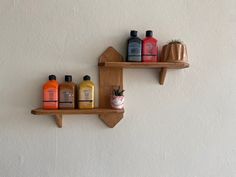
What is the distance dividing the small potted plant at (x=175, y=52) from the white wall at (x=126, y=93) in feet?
0.31

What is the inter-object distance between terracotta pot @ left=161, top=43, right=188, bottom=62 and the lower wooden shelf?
320 millimetres

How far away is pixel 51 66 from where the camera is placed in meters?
1.09

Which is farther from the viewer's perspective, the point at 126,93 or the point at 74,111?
the point at 126,93

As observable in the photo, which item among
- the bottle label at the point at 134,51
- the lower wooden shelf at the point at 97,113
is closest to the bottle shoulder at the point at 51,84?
the lower wooden shelf at the point at 97,113

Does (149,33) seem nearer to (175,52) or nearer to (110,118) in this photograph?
(175,52)

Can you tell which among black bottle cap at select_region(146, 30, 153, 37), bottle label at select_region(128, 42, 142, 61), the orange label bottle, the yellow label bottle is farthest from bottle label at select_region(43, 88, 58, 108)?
black bottle cap at select_region(146, 30, 153, 37)

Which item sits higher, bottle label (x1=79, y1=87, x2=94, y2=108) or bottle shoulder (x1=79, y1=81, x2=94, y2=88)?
bottle shoulder (x1=79, y1=81, x2=94, y2=88)

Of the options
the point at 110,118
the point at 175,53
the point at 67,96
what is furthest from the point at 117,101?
the point at 175,53

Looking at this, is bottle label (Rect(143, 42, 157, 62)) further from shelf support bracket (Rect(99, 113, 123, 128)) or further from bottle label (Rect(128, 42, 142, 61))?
shelf support bracket (Rect(99, 113, 123, 128))

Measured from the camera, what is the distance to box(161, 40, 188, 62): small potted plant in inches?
41.1

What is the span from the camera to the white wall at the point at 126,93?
1.09 meters

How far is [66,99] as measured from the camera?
3.41ft

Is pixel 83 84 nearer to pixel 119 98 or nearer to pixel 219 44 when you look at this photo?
pixel 119 98

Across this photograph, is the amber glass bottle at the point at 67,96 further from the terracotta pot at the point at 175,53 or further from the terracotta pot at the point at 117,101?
the terracotta pot at the point at 175,53
